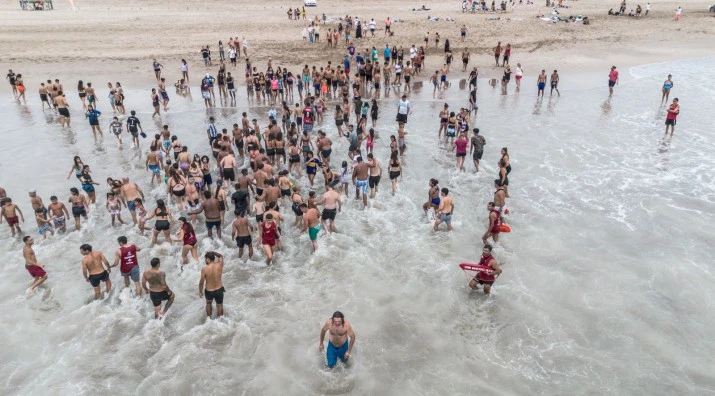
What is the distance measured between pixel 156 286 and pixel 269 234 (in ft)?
8.46

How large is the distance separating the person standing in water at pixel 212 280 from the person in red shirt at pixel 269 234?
1.57m

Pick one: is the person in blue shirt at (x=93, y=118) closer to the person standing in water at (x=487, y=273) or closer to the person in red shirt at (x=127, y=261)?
the person in red shirt at (x=127, y=261)

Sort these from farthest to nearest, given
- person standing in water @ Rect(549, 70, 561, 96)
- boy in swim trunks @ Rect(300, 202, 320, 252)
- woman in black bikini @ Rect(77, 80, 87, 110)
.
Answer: person standing in water @ Rect(549, 70, 561, 96)
woman in black bikini @ Rect(77, 80, 87, 110)
boy in swim trunks @ Rect(300, 202, 320, 252)

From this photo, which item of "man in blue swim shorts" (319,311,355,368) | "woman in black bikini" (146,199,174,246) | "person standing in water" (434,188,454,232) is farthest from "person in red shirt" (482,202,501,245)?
"woman in black bikini" (146,199,174,246)

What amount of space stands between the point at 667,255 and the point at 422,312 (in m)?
6.35

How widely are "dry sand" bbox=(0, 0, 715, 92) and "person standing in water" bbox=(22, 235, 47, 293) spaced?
1922 cm

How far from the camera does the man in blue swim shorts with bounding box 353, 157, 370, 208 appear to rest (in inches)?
506

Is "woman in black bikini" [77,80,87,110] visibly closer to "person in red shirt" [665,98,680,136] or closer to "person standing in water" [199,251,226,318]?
"person standing in water" [199,251,226,318]

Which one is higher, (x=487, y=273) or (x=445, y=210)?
(x=445, y=210)

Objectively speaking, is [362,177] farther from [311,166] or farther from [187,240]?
[187,240]

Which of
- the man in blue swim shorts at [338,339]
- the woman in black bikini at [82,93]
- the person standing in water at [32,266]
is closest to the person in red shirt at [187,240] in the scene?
the person standing in water at [32,266]

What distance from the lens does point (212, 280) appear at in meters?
8.68

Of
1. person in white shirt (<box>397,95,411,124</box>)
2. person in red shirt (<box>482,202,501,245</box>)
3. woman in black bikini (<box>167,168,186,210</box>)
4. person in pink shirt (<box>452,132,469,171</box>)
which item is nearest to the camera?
person in red shirt (<box>482,202,501,245</box>)

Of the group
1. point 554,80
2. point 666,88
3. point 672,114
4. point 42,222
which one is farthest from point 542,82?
point 42,222
